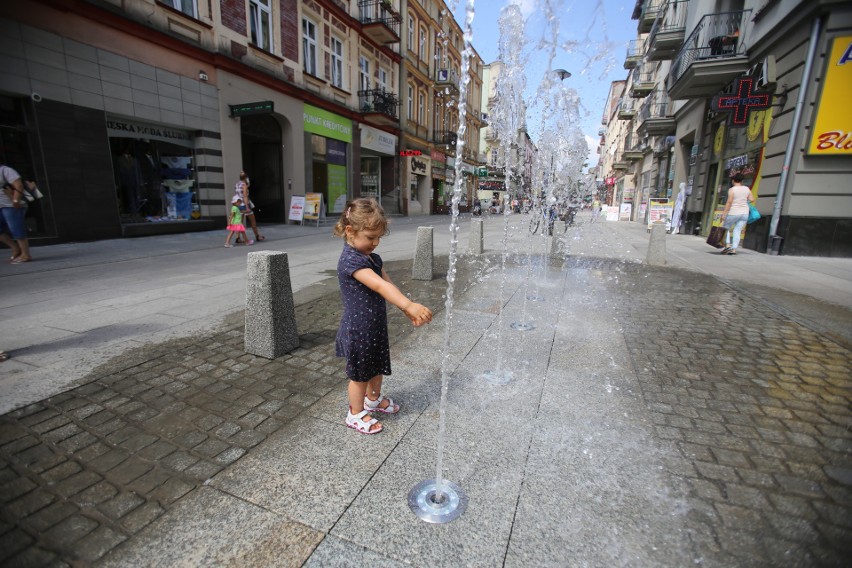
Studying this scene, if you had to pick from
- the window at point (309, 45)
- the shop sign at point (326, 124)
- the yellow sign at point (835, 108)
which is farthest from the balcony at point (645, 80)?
the window at point (309, 45)

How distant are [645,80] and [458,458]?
3474 cm

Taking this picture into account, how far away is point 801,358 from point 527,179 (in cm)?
7188

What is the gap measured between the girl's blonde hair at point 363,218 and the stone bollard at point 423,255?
4076 millimetres

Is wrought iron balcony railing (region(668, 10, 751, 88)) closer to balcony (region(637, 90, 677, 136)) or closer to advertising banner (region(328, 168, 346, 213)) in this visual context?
balcony (region(637, 90, 677, 136))

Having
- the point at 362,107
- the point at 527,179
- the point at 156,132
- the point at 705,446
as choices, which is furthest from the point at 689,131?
the point at 527,179

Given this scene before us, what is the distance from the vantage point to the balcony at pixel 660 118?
20000 mm

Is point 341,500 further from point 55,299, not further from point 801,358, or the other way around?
point 55,299

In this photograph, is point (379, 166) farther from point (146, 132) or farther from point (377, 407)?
point (377, 407)

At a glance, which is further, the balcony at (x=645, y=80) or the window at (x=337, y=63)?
the balcony at (x=645, y=80)

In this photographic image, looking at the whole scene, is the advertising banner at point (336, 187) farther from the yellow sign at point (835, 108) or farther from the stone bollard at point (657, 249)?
the yellow sign at point (835, 108)

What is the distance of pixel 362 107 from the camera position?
21.1m

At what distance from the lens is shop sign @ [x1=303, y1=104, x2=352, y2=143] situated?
1738 centimetres

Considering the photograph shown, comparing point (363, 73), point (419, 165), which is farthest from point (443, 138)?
point (363, 73)

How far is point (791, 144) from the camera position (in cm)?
947
